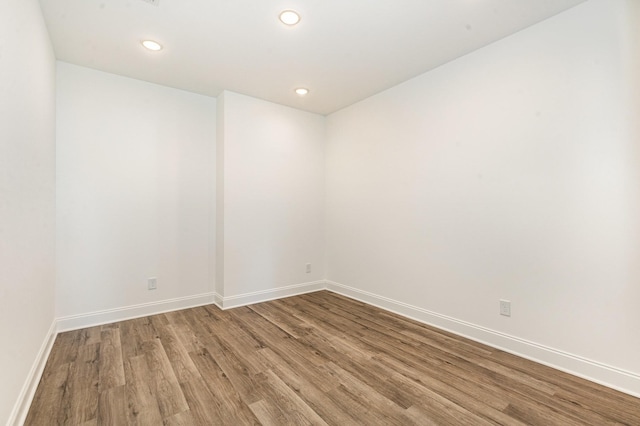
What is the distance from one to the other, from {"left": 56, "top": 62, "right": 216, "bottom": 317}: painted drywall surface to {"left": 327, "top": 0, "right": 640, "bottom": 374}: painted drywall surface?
219 centimetres

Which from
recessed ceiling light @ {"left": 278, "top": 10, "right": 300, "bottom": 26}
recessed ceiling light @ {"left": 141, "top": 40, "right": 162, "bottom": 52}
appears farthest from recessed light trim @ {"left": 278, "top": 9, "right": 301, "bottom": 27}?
recessed ceiling light @ {"left": 141, "top": 40, "right": 162, "bottom": 52}

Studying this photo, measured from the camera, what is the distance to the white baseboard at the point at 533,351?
72.4 inches

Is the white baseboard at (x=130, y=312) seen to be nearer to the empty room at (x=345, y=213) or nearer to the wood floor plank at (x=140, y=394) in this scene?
the empty room at (x=345, y=213)

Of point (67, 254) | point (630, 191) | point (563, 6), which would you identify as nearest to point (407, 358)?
point (630, 191)

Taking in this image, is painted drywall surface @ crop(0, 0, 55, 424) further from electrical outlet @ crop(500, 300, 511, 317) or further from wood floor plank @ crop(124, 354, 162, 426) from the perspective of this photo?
electrical outlet @ crop(500, 300, 511, 317)

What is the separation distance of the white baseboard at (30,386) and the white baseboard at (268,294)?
147cm

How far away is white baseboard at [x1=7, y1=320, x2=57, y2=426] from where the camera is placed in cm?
150

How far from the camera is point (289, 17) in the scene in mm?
2117

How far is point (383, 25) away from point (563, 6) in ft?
3.93

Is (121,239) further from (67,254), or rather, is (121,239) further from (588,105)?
(588,105)

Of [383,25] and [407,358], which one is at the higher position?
[383,25]

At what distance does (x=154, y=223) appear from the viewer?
3.19 m

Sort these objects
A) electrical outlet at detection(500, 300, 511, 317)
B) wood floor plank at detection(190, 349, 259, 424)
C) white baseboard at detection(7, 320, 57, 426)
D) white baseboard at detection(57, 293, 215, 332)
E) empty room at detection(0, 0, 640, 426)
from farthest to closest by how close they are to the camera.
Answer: white baseboard at detection(57, 293, 215, 332)
electrical outlet at detection(500, 300, 511, 317)
empty room at detection(0, 0, 640, 426)
wood floor plank at detection(190, 349, 259, 424)
white baseboard at detection(7, 320, 57, 426)

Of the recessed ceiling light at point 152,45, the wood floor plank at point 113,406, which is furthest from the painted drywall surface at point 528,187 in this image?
the wood floor plank at point 113,406
